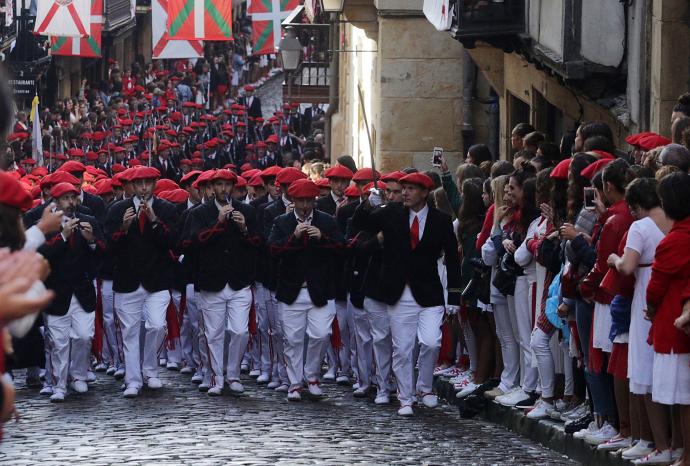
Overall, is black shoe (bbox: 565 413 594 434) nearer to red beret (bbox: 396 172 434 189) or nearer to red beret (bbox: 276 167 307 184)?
red beret (bbox: 396 172 434 189)

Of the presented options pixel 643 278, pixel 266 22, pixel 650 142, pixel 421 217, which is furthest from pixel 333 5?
pixel 643 278

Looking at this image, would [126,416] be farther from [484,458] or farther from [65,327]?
[484,458]

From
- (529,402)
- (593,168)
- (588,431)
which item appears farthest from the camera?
(529,402)

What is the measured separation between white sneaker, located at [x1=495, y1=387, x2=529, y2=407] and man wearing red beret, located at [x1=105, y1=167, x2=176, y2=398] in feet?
12.0

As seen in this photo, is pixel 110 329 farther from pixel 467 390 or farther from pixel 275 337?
pixel 467 390

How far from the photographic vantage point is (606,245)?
1109 cm

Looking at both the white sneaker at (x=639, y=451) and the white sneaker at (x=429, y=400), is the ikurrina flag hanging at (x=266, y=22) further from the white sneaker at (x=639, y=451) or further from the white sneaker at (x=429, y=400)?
the white sneaker at (x=639, y=451)

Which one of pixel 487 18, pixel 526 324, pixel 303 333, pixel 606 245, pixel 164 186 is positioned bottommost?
pixel 303 333

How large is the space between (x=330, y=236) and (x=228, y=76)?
4264 centimetres

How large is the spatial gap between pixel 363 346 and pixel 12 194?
30.6 ft

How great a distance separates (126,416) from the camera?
47.3ft

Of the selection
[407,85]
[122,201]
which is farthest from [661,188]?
[407,85]

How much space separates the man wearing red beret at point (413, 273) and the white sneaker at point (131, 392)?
239 cm

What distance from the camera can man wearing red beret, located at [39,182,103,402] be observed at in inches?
612
